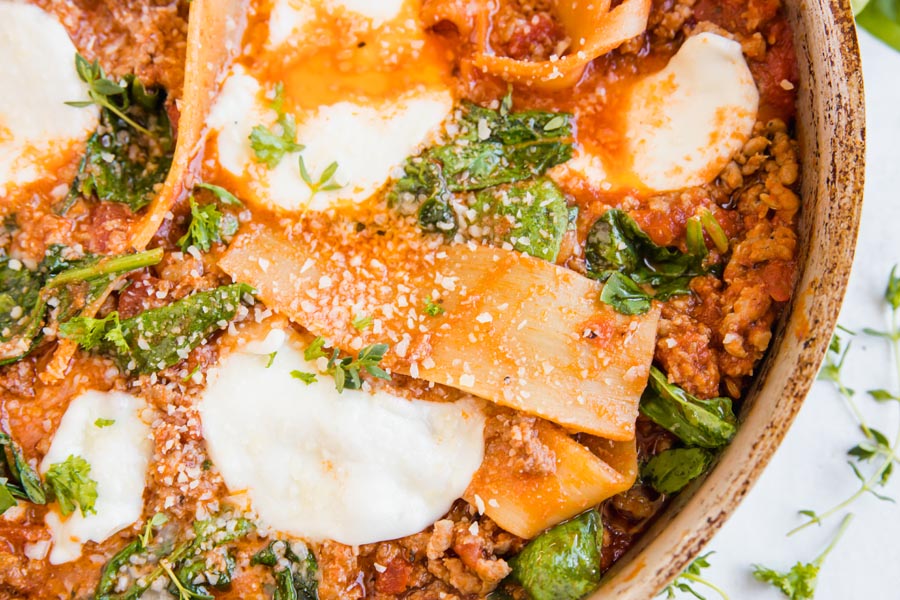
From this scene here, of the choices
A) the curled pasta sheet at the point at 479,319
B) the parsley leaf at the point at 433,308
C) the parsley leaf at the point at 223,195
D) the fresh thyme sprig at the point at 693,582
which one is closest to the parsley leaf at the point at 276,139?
the parsley leaf at the point at 223,195

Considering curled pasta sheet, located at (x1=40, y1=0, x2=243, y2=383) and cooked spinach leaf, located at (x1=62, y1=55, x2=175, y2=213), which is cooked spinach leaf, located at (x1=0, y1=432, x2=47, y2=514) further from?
cooked spinach leaf, located at (x1=62, y1=55, x2=175, y2=213)

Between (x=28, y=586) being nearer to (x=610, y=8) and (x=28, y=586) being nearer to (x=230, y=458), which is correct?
(x=230, y=458)

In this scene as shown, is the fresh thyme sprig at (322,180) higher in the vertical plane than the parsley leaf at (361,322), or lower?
higher

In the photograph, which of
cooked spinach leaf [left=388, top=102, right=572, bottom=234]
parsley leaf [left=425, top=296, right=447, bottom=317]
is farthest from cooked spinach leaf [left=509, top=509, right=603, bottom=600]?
cooked spinach leaf [left=388, top=102, right=572, bottom=234]

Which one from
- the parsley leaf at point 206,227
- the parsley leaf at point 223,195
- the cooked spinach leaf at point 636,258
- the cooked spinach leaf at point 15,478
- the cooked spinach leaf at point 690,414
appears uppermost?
the cooked spinach leaf at point 636,258

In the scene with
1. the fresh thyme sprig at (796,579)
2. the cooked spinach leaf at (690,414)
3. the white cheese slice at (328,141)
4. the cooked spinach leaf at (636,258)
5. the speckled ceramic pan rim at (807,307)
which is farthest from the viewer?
the fresh thyme sprig at (796,579)

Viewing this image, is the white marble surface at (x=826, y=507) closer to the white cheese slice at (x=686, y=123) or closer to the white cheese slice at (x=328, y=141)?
the white cheese slice at (x=686, y=123)

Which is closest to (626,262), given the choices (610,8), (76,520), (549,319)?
(549,319)
